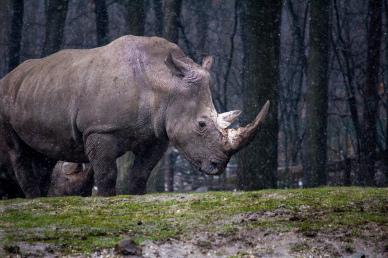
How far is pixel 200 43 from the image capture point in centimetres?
2286

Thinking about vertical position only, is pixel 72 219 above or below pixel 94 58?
below

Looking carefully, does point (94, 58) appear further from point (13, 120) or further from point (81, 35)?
point (81, 35)

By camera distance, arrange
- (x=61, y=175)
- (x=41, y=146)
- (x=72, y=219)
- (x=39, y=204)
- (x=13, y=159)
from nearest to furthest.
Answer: (x=72, y=219)
(x=39, y=204)
(x=41, y=146)
(x=13, y=159)
(x=61, y=175)

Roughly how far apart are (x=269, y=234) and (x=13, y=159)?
6.03 m

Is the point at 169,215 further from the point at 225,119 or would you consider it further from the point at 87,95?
the point at 87,95

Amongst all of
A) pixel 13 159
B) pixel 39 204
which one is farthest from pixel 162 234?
pixel 13 159

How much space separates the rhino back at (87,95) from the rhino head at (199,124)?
23cm

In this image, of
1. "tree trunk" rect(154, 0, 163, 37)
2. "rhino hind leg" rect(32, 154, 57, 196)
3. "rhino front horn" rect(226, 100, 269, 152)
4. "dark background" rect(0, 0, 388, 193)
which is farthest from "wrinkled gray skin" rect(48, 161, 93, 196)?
"tree trunk" rect(154, 0, 163, 37)

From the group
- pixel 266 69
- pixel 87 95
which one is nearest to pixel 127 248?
pixel 87 95

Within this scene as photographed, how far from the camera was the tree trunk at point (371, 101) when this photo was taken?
1609 cm

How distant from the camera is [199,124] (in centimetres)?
1012

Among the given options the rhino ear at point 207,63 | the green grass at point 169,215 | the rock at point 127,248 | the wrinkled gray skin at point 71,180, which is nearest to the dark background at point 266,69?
the wrinkled gray skin at point 71,180

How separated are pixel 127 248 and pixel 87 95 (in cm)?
427

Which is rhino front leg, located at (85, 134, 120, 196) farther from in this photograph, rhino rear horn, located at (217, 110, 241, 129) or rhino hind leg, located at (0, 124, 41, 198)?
rhino hind leg, located at (0, 124, 41, 198)
